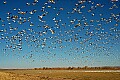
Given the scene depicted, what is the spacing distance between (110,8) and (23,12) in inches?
262

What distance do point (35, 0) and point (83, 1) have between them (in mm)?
3528

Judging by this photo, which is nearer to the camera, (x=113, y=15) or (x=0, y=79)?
(x=113, y=15)

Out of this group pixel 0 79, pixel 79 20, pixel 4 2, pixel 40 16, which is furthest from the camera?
pixel 0 79

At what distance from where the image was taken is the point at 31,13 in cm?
1886

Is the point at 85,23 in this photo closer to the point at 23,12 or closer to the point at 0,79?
the point at 23,12

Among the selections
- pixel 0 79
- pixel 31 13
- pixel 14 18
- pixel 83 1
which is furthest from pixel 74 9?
pixel 0 79

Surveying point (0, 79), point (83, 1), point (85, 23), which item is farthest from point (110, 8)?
point (0, 79)

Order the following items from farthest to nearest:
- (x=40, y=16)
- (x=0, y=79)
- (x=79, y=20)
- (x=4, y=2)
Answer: (x=0, y=79)
(x=79, y=20)
(x=40, y=16)
(x=4, y=2)

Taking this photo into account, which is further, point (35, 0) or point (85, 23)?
point (85, 23)

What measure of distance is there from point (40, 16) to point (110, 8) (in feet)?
17.6

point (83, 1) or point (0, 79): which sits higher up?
point (83, 1)

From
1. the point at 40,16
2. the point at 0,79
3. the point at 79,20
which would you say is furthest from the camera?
the point at 0,79

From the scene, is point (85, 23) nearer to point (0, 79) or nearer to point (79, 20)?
point (79, 20)

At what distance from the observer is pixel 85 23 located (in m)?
21.1
